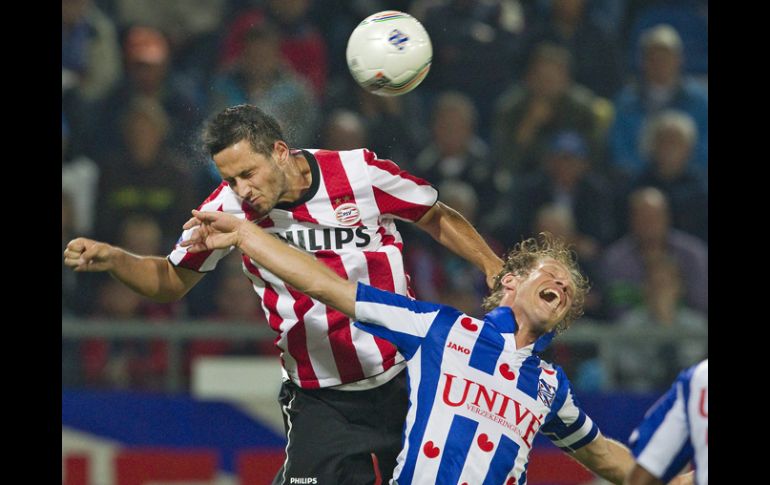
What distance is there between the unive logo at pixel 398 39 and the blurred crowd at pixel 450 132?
2.63m

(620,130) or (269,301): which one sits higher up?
(620,130)

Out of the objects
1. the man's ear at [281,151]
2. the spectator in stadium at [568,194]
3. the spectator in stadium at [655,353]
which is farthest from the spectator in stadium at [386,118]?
the man's ear at [281,151]

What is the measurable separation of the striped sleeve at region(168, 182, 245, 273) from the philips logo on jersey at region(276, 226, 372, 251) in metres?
0.20

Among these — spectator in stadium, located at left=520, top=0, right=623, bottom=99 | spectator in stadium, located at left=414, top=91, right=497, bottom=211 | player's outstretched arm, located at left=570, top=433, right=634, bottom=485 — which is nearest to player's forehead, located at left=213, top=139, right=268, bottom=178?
player's outstretched arm, located at left=570, top=433, right=634, bottom=485

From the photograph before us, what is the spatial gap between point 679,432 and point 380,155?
178 inches

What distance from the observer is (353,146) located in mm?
7965

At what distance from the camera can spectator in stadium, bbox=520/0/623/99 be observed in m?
9.03

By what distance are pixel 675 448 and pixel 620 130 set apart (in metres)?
5.63

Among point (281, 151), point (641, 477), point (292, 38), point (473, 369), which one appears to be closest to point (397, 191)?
point (281, 151)

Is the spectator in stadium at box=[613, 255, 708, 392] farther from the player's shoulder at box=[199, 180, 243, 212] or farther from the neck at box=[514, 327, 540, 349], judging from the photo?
the player's shoulder at box=[199, 180, 243, 212]

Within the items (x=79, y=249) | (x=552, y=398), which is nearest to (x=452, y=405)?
(x=552, y=398)

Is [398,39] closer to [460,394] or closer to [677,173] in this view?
[460,394]

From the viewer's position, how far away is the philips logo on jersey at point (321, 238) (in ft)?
14.4
